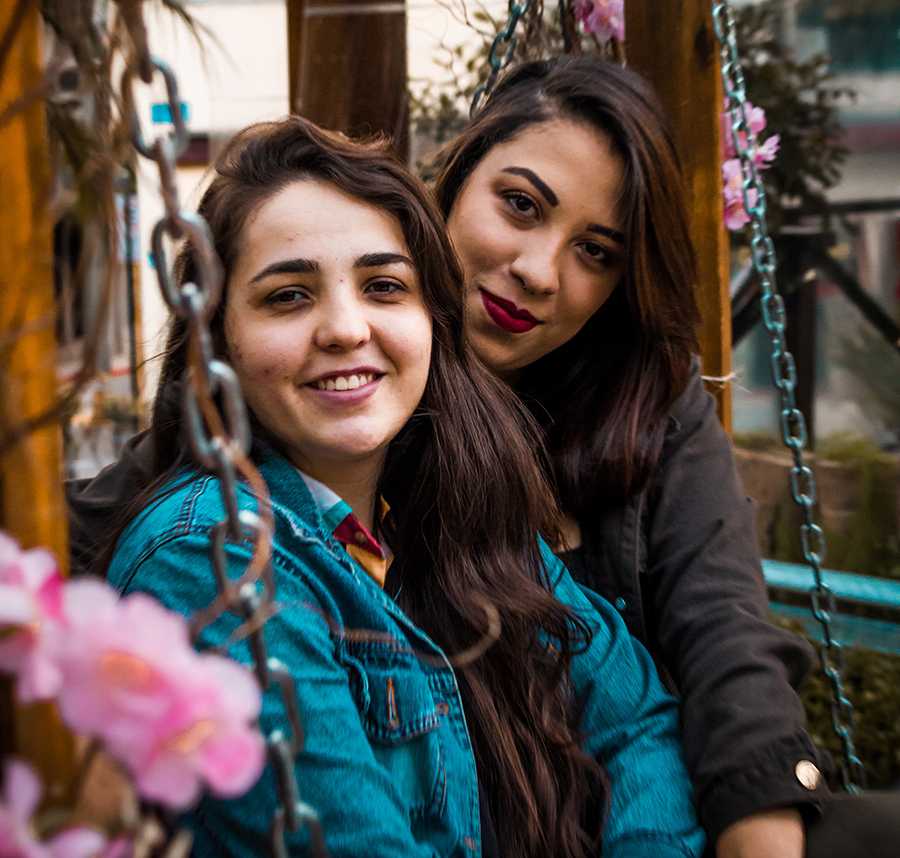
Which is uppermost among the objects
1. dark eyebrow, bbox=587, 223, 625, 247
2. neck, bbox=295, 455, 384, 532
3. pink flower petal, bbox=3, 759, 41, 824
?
dark eyebrow, bbox=587, 223, 625, 247

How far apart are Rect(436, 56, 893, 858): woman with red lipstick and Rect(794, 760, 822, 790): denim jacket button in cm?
16

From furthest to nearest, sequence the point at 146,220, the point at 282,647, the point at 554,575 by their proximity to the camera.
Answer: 1. the point at 146,220
2. the point at 554,575
3. the point at 282,647

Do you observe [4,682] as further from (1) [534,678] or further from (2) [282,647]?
(1) [534,678]

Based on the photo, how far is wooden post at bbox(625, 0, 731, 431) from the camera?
7.82 ft

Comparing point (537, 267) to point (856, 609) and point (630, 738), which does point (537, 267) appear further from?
point (856, 609)

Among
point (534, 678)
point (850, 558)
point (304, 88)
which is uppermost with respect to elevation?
point (304, 88)

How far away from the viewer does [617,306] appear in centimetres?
216

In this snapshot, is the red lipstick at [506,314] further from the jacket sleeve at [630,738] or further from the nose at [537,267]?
the jacket sleeve at [630,738]

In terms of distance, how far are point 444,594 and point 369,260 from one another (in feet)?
1.55

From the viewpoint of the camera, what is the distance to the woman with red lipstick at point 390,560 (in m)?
1.33

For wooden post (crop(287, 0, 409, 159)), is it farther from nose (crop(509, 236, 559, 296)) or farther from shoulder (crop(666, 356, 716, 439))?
shoulder (crop(666, 356, 716, 439))

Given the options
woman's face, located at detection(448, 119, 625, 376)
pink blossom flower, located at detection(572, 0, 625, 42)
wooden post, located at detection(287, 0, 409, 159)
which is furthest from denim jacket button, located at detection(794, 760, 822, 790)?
wooden post, located at detection(287, 0, 409, 159)

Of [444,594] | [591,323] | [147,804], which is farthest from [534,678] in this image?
[147,804]

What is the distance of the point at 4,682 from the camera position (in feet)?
2.45
